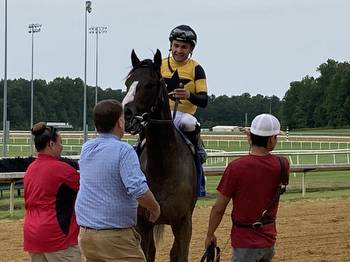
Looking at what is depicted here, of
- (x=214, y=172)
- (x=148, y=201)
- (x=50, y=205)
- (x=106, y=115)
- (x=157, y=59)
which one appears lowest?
(x=214, y=172)

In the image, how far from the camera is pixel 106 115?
443 centimetres

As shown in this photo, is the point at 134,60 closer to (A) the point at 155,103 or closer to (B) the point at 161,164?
(A) the point at 155,103

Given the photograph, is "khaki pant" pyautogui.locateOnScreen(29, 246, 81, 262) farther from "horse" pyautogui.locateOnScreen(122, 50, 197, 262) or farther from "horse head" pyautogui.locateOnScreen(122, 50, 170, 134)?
"horse head" pyautogui.locateOnScreen(122, 50, 170, 134)

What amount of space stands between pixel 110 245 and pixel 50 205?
116cm

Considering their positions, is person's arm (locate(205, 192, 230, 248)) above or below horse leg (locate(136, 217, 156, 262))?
above

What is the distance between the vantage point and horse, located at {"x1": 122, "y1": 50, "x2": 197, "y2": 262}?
6.30 m

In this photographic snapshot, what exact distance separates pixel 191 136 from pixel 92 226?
2.92m

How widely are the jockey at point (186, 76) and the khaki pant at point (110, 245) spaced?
9.10ft

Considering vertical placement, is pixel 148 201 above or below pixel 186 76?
below

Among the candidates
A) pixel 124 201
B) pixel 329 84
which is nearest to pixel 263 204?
pixel 124 201

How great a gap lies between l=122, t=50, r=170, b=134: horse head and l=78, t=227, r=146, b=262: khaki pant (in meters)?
1.45

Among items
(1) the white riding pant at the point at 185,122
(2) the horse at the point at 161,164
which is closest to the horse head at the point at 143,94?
(2) the horse at the point at 161,164

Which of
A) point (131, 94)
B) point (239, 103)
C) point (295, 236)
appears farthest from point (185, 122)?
point (239, 103)

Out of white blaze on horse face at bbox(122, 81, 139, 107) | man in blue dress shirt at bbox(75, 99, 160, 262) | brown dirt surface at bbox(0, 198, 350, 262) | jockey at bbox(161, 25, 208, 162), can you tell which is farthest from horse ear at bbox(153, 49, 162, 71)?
brown dirt surface at bbox(0, 198, 350, 262)
